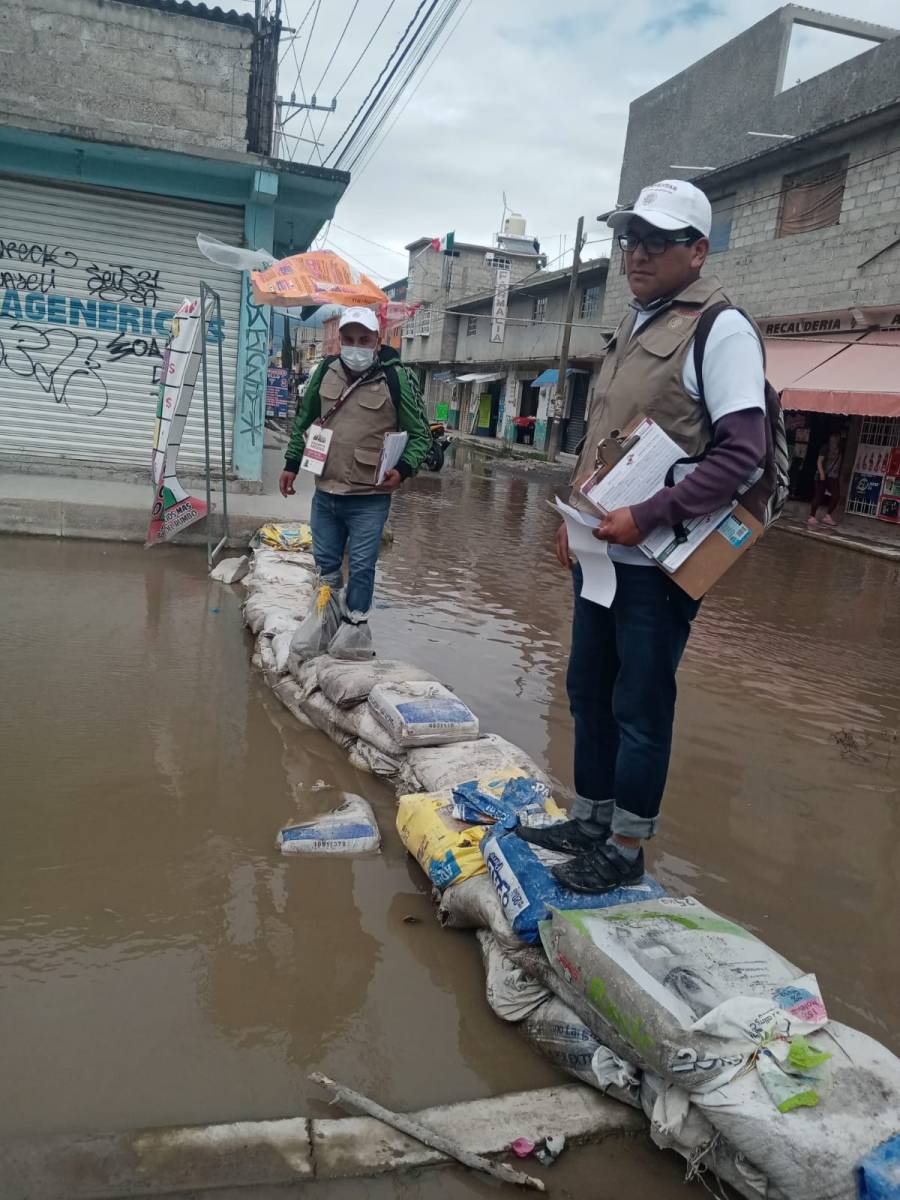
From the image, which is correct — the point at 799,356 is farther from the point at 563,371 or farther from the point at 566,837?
the point at 566,837

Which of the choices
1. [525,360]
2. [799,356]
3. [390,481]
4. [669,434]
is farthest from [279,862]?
[525,360]

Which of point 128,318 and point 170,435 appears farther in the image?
point 128,318

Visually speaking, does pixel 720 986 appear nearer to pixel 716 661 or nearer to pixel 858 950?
pixel 858 950

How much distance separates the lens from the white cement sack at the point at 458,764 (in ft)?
10.1

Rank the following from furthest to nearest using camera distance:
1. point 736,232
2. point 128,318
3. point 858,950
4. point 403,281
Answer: point 403,281, point 736,232, point 128,318, point 858,950

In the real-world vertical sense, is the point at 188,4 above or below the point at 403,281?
below

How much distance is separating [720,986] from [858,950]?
1.10m

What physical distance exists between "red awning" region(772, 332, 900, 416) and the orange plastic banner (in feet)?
25.5

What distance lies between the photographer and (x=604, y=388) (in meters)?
2.29

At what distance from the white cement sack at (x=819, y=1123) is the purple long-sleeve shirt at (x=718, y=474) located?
1.17 meters

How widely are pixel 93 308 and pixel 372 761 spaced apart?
22.2 ft

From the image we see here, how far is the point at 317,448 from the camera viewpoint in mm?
4164

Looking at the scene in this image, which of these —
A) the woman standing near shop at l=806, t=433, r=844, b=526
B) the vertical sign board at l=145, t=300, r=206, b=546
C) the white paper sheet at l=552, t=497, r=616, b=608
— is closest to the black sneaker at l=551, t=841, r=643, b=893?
the white paper sheet at l=552, t=497, r=616, b=608

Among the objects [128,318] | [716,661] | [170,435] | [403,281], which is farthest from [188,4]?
[403,281]
